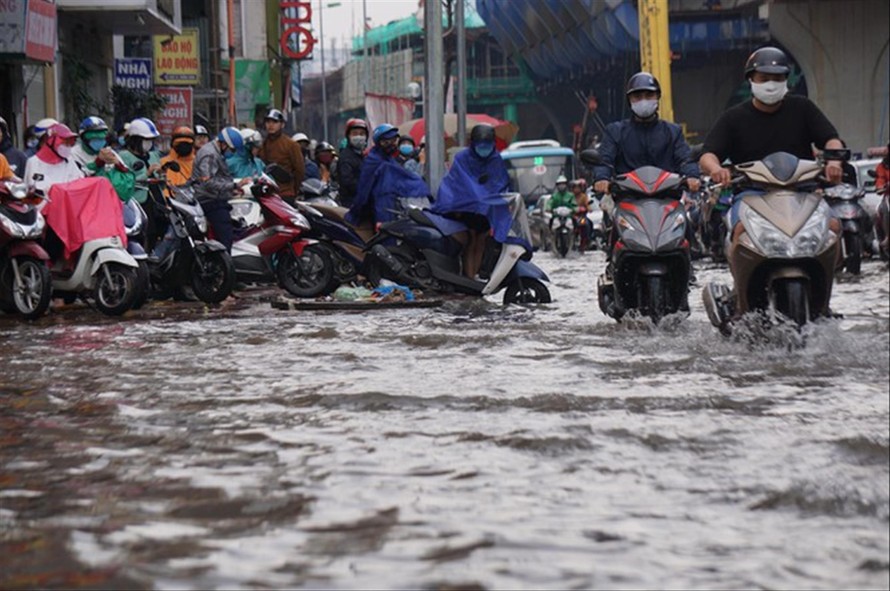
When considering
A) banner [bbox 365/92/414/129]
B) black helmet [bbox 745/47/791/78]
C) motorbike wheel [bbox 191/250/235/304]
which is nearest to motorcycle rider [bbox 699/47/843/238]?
black helmet [bbox 745/47/791/78]

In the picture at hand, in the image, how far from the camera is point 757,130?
941 centimetres

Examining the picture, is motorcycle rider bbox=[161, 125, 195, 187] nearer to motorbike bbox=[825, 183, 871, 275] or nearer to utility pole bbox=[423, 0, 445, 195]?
utility pole bbox=[423, 0, 445, 195]

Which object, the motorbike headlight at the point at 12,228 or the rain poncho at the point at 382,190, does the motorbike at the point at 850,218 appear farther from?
the motorbike headlight at the point at 12,228

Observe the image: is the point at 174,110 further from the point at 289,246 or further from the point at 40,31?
the point at 289,246

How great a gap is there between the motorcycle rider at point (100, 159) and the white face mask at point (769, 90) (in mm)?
6472

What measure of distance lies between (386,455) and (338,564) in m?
1.60

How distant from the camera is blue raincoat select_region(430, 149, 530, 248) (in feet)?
46.6

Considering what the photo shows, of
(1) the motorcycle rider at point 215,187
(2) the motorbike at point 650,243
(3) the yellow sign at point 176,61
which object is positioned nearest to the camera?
(2) the motorbike at point 650,243

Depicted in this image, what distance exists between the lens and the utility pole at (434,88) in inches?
883

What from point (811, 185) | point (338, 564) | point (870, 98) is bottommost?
point (338, 564)

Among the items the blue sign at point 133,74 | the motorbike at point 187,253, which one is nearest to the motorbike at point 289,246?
the motorbike at point 187,253

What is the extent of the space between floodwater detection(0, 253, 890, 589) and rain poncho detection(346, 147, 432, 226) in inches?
258

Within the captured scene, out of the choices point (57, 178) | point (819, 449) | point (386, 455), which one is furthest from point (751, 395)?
point (57, 178)

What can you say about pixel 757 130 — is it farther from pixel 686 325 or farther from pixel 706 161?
pixel 686 325
